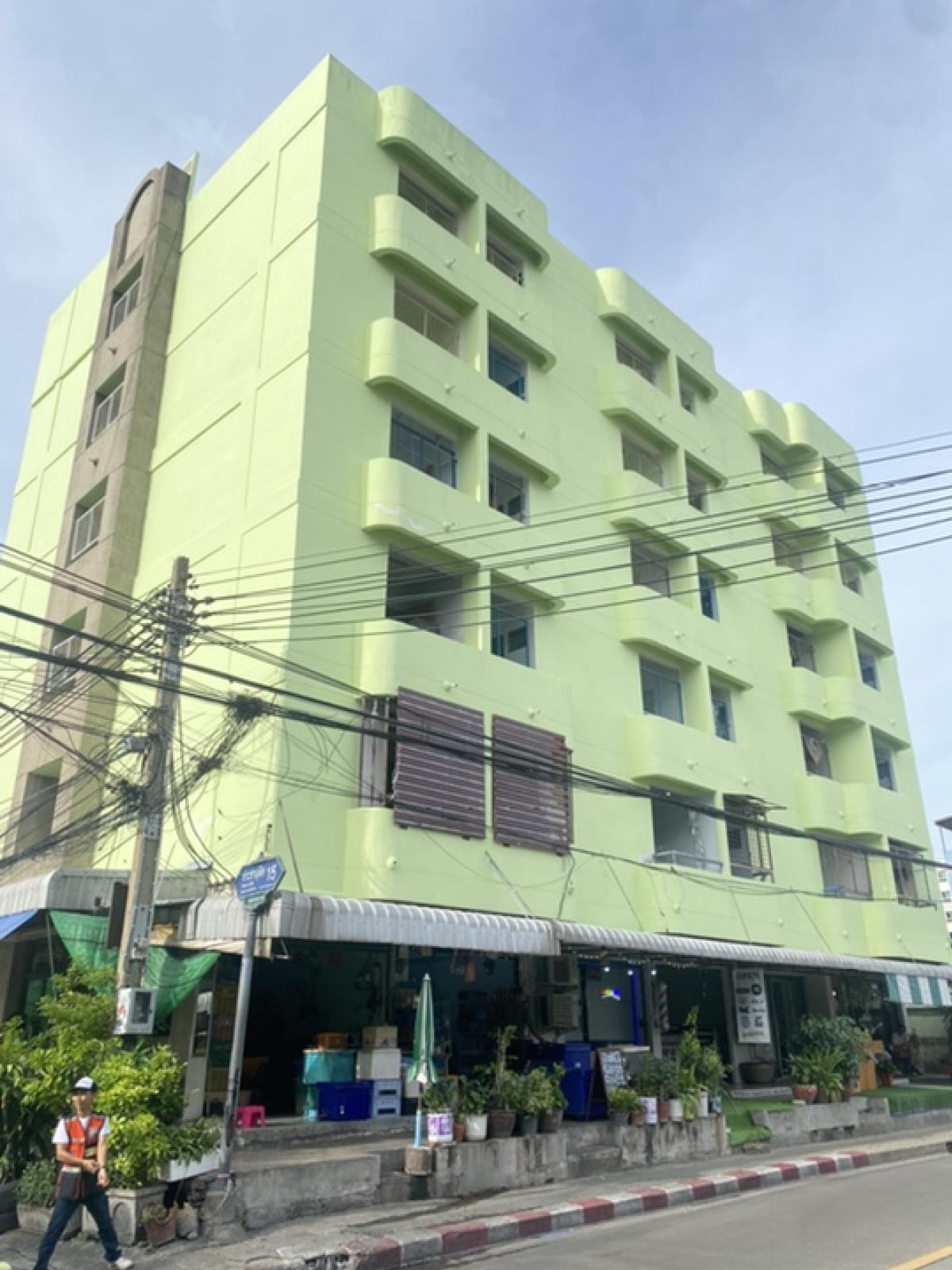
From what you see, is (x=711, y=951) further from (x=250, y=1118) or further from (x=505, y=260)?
(x=505, y=260)

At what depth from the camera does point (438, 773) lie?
622 inches

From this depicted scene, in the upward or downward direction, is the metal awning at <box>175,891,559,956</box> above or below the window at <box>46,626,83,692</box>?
below

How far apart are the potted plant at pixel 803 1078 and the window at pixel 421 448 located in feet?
42.5

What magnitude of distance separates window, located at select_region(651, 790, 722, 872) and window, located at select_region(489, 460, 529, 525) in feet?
21.3

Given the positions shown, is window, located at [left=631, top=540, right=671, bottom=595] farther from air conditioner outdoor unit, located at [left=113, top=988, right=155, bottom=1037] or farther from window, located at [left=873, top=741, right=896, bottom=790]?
air conditioner outdoor unit, located at [left=113, top=988, right=155, bottom=1037]

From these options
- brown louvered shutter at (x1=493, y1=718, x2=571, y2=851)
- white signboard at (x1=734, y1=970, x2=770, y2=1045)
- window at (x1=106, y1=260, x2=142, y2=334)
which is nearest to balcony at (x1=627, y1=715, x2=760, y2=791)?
brown louvered shutter at (x1=493, y1=718, x2=571, y2=851)

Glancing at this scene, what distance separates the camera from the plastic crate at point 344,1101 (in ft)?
43.3

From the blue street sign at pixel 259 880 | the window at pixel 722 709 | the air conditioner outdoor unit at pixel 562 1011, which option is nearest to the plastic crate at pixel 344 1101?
the blue street sign at pixel 259 880

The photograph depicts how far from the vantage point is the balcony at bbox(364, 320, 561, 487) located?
1769cm

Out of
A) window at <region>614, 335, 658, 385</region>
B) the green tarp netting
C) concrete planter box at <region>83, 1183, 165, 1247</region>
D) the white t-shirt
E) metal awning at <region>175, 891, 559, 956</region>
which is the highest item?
window at <region>614, 335, 658, 385</region>

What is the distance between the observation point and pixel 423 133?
20.3 m

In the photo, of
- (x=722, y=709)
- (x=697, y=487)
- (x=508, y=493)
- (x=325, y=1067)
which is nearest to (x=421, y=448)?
(x=508, y=493)

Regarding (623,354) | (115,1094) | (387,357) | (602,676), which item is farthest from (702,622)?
(115,1094)

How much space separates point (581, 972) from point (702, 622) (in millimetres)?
8612
